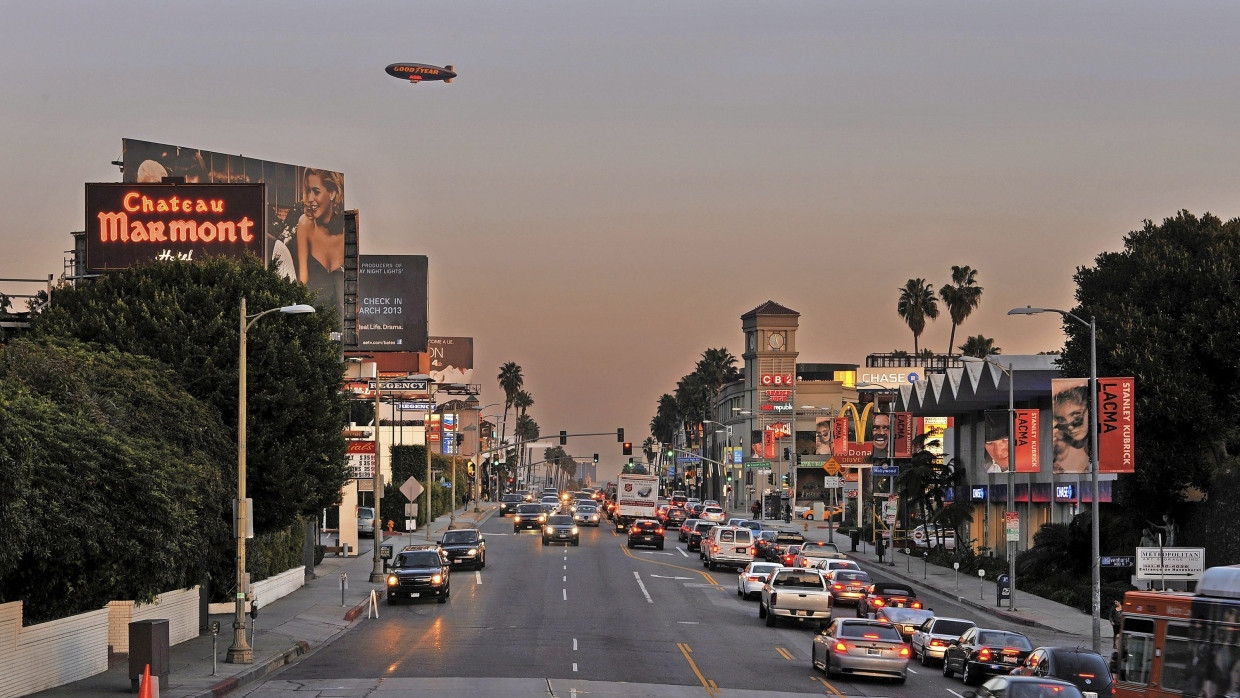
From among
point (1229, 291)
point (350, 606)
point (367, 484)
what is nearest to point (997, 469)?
point (1229, 291)

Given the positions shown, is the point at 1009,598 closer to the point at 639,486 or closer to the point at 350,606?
the point at 350,606

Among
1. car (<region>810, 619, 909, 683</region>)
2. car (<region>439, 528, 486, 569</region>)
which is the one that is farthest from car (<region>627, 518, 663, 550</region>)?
car (<region>810, 619, 909, 683</region>)

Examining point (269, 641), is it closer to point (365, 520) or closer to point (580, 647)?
point (580, 647)

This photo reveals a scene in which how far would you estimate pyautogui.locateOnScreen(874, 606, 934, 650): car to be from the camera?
38.2 m

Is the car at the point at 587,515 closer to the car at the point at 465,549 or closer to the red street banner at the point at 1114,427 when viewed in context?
the car at the point at 465,549

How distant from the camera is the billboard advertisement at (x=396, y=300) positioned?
92.3m

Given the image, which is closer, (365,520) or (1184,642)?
(1184,642)

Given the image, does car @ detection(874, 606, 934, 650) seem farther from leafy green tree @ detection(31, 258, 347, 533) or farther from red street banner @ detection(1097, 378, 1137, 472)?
leafy green tree @ detection(31, 258, 347, 533)

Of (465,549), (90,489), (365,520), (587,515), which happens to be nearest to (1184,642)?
(90,489)

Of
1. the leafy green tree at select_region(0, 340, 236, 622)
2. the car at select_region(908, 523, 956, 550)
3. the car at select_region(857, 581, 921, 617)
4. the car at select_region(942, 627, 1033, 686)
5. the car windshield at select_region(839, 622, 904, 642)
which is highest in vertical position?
the leafy green tree at select_region(0, 340, 236, 622)

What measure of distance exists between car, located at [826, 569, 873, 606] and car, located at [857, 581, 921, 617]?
370 cm

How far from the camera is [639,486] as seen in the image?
298 ft

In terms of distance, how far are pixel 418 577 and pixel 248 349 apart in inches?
432

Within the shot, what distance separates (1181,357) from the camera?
4956cm
